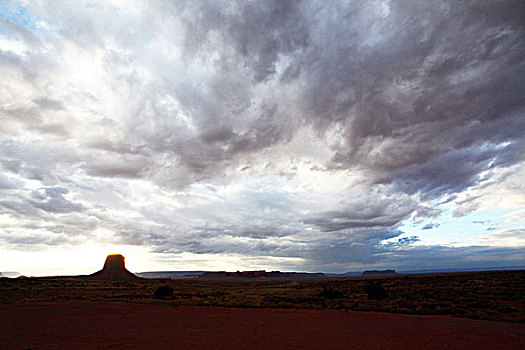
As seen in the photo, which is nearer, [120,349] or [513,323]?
[120,349]

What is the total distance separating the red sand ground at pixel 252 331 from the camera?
12617 millimetres

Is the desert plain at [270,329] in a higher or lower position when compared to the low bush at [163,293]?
lower

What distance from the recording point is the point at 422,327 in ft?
53.6

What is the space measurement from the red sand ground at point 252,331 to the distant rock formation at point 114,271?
385ft

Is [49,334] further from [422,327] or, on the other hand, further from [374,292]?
[374,292]

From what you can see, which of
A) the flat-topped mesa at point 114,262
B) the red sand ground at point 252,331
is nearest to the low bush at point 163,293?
the red sand ground at point 252,331

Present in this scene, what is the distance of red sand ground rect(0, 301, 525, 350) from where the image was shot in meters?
12.6

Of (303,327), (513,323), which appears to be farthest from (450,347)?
(513,323)

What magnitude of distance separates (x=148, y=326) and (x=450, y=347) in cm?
1378

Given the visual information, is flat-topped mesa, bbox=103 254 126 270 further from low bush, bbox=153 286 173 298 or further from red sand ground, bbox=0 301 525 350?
red sand ground, bbox=0 301 525 350

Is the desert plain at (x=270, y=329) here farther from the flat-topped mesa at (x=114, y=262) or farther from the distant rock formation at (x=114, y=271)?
the flat-topped mesa at (x=114, y=262)

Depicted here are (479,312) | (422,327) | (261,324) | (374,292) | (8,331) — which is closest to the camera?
(8,331)

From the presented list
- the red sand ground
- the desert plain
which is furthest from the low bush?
the red sand ground

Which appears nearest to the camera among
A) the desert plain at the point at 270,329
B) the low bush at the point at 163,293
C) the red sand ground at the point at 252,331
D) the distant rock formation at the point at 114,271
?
the red sand ground at the point at 252,331
